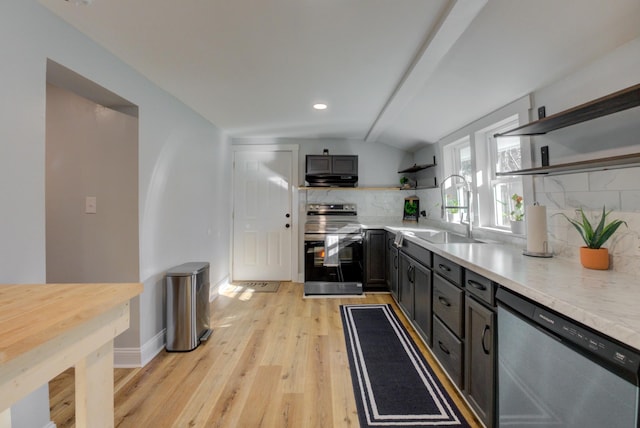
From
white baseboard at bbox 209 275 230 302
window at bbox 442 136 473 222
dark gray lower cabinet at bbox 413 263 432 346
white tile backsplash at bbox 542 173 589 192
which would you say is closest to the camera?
white tile backsplash at bbox 542 173 589 192

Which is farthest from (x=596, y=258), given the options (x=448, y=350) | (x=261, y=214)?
(x=261, y=214)

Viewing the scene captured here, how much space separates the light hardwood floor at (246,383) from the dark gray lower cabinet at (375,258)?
106 cm

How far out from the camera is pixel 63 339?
2.47 feet

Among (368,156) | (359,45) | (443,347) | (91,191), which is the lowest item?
(443,347)

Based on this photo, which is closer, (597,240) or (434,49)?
(597,240)

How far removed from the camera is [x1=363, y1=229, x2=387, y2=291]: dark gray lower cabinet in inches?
149

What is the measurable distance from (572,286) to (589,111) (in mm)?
Result: 883

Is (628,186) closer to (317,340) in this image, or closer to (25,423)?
(317,340)

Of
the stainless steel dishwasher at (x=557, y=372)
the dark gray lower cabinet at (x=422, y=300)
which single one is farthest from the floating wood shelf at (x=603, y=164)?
the dark gray lower cabinet at (x=422, y=300)

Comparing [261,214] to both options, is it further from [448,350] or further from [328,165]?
[448,350]

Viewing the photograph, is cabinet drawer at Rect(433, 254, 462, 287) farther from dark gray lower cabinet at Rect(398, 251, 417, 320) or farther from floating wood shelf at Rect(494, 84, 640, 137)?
floating wood shelf at Rect(494, 84, 640, 137)

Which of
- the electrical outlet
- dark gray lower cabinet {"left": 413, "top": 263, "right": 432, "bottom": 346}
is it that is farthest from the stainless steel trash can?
the electrical outlet

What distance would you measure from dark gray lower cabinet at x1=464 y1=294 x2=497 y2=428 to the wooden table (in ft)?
5.22

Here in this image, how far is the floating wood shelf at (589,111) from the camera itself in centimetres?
115
